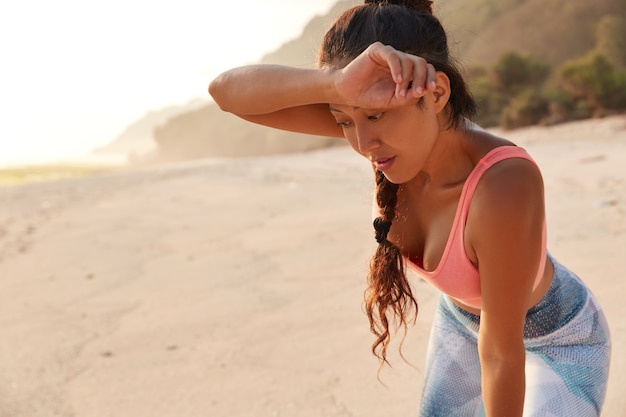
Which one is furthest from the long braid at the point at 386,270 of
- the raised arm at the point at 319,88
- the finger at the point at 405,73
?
the finger at the point at 405,73

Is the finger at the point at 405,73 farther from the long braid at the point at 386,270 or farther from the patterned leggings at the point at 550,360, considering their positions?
the patterned leggings at the point at 550,360

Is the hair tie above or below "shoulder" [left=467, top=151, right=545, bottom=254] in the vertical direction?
below

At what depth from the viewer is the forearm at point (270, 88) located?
174cm

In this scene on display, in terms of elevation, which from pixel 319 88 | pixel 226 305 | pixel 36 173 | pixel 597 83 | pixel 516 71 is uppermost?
pixel 319 88

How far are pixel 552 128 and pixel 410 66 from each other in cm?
1216

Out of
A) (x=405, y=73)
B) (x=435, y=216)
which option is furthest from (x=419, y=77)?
(x=435, y=216)

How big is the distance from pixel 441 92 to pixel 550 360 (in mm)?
831

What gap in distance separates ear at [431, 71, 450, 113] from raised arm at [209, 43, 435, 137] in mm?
80

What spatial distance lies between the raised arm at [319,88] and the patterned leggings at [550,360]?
29.3 inches

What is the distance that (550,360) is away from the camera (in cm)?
187

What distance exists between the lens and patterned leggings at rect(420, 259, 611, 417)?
5.89 ft

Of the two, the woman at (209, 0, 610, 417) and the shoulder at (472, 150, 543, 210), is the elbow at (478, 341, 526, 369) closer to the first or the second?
the woman at (209, 0, 610, 417)

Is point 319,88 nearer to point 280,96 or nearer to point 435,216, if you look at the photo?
point 280,96

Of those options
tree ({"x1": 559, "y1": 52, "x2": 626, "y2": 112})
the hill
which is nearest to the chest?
tree ({"x1": 559, "y1": 52, "x2": 626, "y2": 112})
